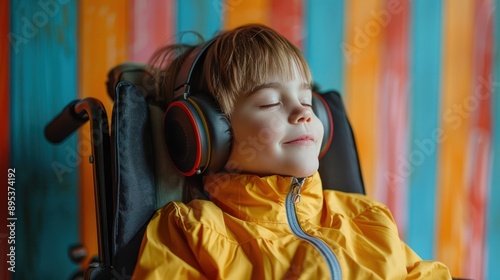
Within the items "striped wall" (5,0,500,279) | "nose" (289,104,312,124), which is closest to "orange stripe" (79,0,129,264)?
"striped wall" (5,0,500,279)

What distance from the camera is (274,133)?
0.93m

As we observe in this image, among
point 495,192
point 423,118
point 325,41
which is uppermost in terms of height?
point 325,41

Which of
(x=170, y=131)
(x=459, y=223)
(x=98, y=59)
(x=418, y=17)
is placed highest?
(x=418, y=17)

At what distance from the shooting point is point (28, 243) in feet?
4.11

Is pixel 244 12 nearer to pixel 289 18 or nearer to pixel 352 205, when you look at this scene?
pixel 289 18

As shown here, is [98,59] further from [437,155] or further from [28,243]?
[437,155]

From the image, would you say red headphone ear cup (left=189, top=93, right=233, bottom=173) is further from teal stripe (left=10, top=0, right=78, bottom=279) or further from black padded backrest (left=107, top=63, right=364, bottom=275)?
teal stripe (left=10, top=0, right=78, bottom=279)

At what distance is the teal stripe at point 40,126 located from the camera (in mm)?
1220

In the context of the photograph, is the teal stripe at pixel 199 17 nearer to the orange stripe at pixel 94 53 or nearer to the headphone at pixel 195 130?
the orange stripe at pixel 94 53

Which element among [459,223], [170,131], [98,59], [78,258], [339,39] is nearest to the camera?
[170,131]

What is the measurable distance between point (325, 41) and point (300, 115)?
69cm

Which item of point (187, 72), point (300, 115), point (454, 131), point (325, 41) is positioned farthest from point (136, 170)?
point (454, 131)

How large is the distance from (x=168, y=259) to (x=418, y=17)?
3.95ft

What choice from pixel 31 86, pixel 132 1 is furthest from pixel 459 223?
pixel 31 86
